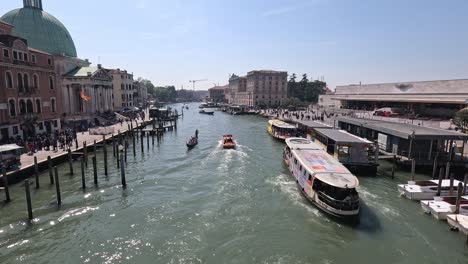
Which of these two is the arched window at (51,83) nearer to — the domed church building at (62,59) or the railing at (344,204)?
the domed church building at (62,59)

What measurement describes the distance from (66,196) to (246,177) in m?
16.5

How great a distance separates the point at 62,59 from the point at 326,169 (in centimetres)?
6713

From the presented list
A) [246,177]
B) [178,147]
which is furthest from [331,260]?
[178,147]

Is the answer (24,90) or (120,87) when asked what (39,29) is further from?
(24,90)

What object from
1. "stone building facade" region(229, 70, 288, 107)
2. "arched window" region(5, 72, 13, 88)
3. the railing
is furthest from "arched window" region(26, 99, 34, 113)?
"stone building facade" region(229, 70, 288, 107)

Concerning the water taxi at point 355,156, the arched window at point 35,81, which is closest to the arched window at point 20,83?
the arched window at point 35,81

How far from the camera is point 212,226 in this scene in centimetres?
1927

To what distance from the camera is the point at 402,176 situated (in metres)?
29.5

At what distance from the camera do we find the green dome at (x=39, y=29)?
66.5 metres

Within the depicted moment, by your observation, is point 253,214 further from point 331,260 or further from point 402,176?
point 402,176

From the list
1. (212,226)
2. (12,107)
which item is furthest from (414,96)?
(12,107)

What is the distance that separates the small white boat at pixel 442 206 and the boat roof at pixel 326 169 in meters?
5.86

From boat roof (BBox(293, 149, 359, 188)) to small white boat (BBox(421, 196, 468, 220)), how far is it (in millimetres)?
5862

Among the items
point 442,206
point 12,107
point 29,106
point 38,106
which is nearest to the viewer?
A: point 442,206
